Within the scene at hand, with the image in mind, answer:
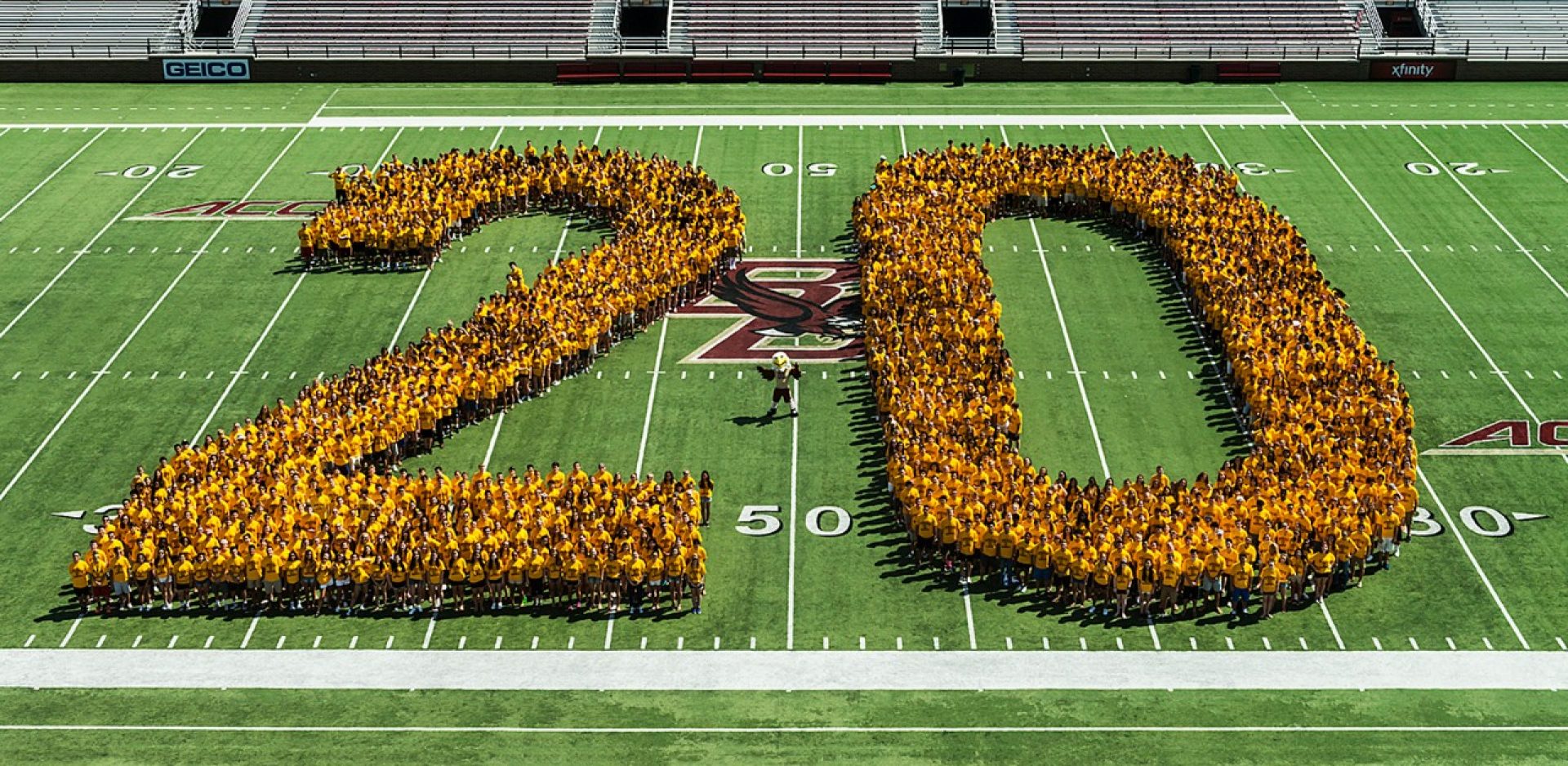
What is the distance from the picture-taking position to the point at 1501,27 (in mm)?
58125

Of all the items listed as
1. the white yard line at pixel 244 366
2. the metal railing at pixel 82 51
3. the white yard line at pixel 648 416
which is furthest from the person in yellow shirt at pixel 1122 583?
the metal railing at pixel 82 51

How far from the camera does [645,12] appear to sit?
201 ft

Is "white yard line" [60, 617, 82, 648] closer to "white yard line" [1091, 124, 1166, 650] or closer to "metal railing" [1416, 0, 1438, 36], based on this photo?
"white yard line" [1091, 124, 1166, 650]

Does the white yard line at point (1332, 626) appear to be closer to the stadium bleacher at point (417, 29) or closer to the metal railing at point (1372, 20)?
the stadium bleacher at point (417, 29)

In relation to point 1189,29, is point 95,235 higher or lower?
lower

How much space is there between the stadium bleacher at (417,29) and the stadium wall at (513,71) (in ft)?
3.52

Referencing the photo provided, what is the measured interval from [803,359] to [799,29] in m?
27.1

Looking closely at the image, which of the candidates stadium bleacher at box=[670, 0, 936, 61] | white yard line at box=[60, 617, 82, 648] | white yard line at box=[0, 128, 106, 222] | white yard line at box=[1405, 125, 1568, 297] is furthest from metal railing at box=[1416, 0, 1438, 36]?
white yard line at box=[60, 617, 82, 648]

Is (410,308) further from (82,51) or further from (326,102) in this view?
(82,51)

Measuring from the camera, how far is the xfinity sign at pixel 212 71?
Result: 5509 centimetres

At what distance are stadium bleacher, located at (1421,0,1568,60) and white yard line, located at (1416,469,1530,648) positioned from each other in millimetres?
30678

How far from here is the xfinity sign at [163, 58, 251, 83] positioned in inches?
2169

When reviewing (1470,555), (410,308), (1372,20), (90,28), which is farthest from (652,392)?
(1372,20)

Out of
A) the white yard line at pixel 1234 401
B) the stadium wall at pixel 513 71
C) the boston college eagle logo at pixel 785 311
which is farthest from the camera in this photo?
the stadium wall at pixel 513 71
